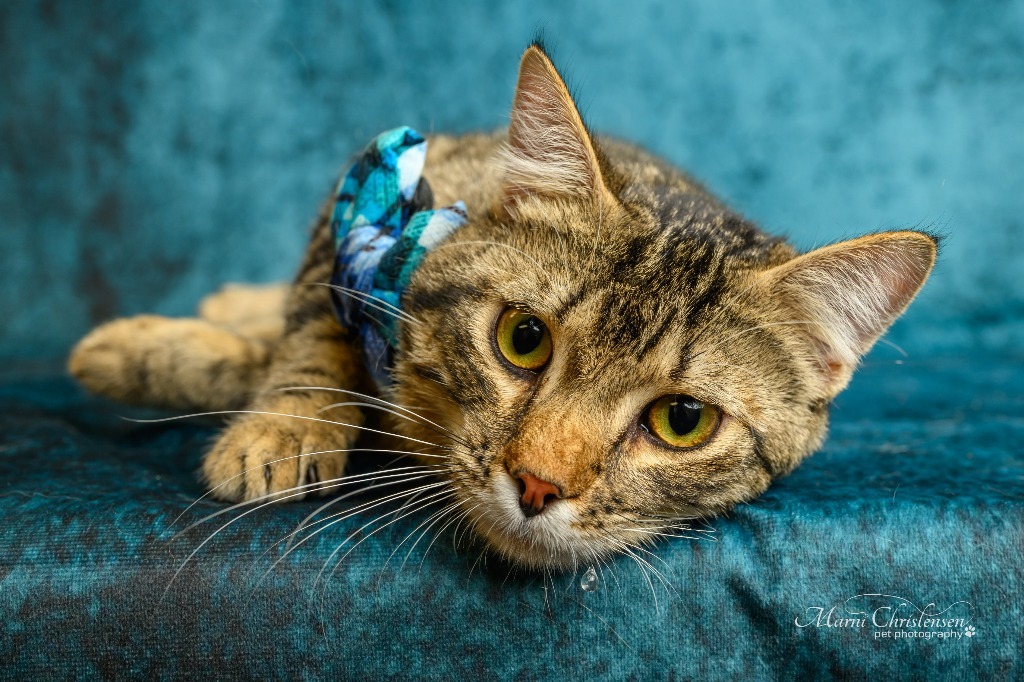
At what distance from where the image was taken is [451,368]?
3.19ft

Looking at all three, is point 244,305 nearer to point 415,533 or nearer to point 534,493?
point 415,533

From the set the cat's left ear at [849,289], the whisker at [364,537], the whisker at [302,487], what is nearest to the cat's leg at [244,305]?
the whisker at [302,487]

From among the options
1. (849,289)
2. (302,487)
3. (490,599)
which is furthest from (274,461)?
(849,289)

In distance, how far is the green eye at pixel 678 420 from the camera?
91 centimetres

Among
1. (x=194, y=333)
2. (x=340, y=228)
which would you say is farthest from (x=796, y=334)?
(x=194, y=333)

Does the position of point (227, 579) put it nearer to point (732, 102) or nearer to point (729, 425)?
point (729, 425)

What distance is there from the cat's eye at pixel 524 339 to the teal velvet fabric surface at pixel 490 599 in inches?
9.2

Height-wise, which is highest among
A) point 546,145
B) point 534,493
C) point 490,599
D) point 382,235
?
point 546,145

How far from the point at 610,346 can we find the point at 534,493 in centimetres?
20

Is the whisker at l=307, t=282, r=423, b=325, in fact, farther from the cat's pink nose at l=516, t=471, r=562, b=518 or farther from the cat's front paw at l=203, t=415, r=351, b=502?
the cat's pink nose at l=516, t=471, r=562, b=518

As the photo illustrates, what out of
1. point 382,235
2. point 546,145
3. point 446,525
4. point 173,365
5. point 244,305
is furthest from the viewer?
point 244,305

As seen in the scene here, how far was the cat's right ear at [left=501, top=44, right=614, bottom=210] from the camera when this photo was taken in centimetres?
99

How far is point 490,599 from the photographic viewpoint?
89 centimetres

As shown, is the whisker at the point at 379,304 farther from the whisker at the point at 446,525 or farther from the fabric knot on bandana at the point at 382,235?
the whisker at the point at 446,525
